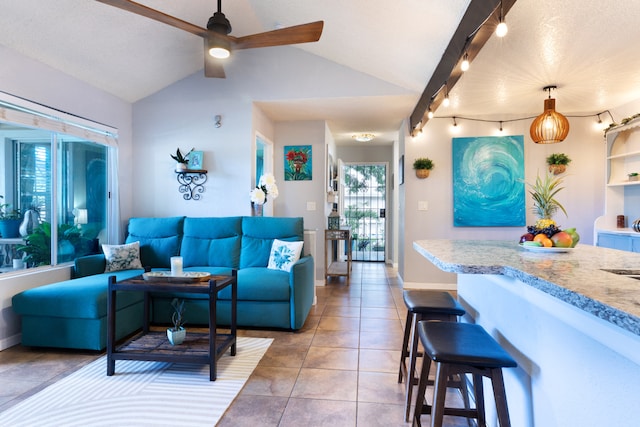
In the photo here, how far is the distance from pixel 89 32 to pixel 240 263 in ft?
8.41

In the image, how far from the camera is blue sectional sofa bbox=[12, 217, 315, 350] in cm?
266

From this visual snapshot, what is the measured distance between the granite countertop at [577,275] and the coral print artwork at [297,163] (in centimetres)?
340

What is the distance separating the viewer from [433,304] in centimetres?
200

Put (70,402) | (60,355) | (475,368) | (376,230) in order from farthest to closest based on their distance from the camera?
(376,230)
(60,355)
(70,402)
(475,368)

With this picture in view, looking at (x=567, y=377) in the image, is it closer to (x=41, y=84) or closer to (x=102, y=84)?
(x=41, y=84)

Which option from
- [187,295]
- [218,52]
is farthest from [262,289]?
[218,52]

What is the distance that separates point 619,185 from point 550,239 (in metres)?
3.13

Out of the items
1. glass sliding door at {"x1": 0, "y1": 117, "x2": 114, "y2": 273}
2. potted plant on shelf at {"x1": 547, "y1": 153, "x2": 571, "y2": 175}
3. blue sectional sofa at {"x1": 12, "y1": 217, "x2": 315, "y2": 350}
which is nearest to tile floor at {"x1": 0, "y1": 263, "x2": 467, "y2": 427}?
blue sectional sofa at {"x1": 12, "y1": 217, "x2": 315, "y2": 350}

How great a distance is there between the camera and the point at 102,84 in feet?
12.2

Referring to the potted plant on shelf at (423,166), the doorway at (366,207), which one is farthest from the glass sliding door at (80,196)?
Answer: the doorway at (366,207)

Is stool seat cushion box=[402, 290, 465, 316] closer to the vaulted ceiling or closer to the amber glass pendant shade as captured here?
the vaulted ceiling

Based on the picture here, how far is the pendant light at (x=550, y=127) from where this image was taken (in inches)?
128

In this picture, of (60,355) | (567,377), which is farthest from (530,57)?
(60,355)

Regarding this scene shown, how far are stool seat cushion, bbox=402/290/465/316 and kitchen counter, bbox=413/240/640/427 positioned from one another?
0.19 metres
